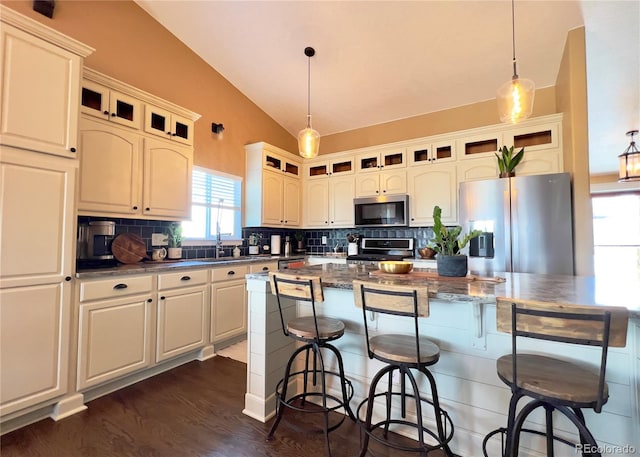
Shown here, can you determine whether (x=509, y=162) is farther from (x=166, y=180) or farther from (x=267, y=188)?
(x=166, y=180)

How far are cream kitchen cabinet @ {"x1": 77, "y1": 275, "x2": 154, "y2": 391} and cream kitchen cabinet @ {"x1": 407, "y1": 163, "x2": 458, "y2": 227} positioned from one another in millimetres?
3246

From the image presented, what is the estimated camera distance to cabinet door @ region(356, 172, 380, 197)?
14.1ft

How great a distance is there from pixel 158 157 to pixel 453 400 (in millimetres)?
3152

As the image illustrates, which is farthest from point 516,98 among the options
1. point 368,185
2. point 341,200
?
point 341,200

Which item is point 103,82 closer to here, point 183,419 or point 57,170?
point 57,170

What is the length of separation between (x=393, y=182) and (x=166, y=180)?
114 inches

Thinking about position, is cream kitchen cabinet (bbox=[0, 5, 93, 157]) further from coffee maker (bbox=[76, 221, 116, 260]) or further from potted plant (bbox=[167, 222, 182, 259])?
potted plant (bbox=[167, 222, 182, 259])

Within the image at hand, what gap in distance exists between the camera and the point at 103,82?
8.10ft

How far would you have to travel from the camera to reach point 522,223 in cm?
296

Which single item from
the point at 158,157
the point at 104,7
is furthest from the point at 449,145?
the point at 104,7

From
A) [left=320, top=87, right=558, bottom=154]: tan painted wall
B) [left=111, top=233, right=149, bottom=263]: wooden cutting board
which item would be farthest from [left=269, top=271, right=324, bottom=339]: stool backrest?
[left=320, top=87, right=558, bottom=154]: tan painted wall

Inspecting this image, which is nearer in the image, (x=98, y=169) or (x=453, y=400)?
(x=453, y=400)

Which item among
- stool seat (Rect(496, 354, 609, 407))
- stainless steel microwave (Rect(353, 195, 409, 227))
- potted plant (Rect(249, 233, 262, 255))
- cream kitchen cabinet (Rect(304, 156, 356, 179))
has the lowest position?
stool seat (Rect(496, 354, 609, 407))

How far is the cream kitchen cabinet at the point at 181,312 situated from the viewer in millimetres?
2557
